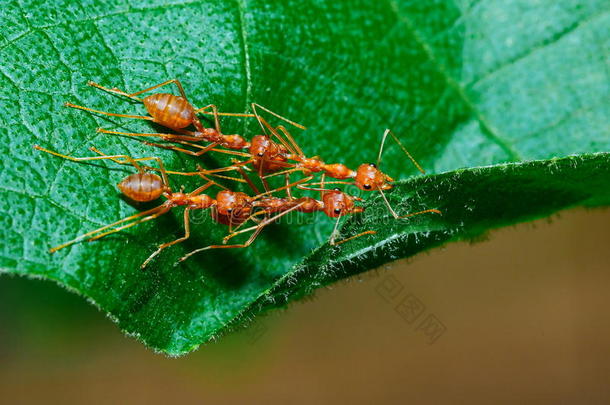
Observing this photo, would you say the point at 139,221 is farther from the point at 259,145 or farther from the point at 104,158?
the point at 259,145

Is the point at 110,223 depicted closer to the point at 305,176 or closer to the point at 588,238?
the point at 305,176

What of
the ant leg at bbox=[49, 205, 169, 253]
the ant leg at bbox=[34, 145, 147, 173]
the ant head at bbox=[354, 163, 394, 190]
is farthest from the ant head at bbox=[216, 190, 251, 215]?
the ant head at bbox=[354, 163, 394, 190]

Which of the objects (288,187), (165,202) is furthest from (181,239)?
(288,187)

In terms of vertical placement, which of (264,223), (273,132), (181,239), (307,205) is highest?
(273,132)

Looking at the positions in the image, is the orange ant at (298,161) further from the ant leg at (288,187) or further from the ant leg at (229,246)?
the ant leg at (229,246)

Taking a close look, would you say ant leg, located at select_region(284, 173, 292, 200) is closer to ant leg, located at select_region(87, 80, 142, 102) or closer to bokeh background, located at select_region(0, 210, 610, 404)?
ant leg, located at select_region(87, 80, 142, 102)

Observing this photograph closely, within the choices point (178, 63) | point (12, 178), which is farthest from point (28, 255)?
point (178, 63)
